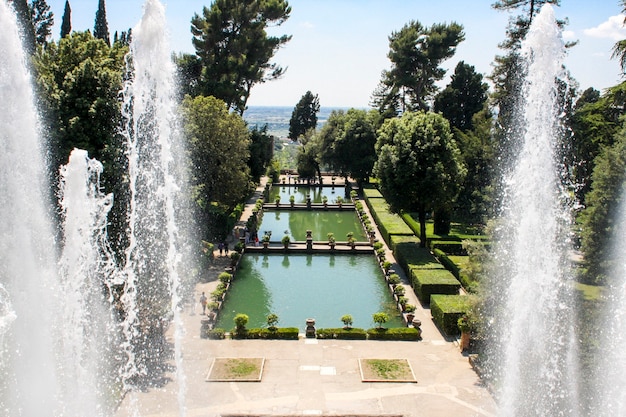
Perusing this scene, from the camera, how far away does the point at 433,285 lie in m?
24.9

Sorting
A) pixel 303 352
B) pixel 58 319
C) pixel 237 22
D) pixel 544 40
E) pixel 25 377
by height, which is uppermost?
pixel 237 22

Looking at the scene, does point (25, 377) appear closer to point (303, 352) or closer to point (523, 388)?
point (303, 352)

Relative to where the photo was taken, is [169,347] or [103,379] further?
[169,347]

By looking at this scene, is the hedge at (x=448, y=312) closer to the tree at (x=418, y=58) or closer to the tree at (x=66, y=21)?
the tree at (x=418, y=58)

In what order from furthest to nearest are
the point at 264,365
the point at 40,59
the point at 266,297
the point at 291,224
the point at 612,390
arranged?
the point at 291,224 → the point at 266,297 → the point at 40,59 → the point at 264,365 → the point at 612,390

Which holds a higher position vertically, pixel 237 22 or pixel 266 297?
pixel 237 22

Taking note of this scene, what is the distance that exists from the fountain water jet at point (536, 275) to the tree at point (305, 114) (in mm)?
65559

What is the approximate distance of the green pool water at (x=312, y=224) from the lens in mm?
39125

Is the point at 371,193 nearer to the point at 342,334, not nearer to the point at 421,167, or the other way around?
the point at 421,167

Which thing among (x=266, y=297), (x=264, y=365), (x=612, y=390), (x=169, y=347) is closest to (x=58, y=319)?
(x=169, y=347)

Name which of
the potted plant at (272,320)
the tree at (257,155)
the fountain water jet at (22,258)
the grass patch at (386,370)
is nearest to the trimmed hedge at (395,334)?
the grass patch at (386,370)

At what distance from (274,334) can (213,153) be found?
1357 cm

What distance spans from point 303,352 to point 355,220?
987 inches

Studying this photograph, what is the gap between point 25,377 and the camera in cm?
1499
